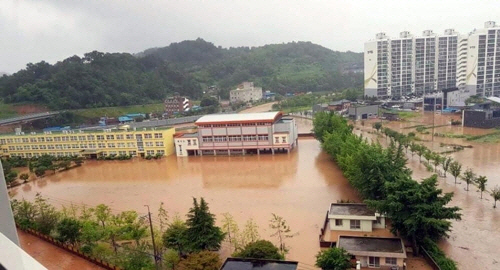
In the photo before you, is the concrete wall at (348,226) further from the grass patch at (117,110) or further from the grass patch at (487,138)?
the grass patch at (117,110)

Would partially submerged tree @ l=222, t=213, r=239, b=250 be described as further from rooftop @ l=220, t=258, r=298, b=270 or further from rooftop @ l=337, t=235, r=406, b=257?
rooftop @ l=337, t=235, r=406, b=257

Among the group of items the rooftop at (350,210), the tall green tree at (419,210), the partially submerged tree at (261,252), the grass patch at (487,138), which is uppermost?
the tall green tree at (419,210)

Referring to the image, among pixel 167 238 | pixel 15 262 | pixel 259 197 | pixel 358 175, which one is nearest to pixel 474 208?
pixel 358 175

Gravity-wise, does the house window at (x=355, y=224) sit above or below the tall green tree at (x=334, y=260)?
below

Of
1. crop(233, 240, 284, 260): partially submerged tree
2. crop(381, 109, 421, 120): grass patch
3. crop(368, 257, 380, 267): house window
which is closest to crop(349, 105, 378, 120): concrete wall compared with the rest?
crop(381, 109, 421, 120): grass patch

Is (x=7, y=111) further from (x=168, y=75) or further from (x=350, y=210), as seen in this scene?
(x=350, y=210)

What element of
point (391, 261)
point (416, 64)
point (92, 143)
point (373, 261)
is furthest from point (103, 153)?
point (416, 64)

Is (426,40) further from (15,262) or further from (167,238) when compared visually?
(15,262)

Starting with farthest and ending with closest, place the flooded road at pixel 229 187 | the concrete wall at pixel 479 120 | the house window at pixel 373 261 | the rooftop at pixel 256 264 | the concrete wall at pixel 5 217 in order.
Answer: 1. the concrete wall at pixel 479 120
2. the flooded road at pixel 229 187
3. the house window at pixel 373 261
4. the rooftop at pixel 256 264
5. the concrete wall at pixel 5 217

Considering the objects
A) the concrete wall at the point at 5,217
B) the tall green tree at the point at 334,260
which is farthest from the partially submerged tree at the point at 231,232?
the concrete wall at the point at 5,217
